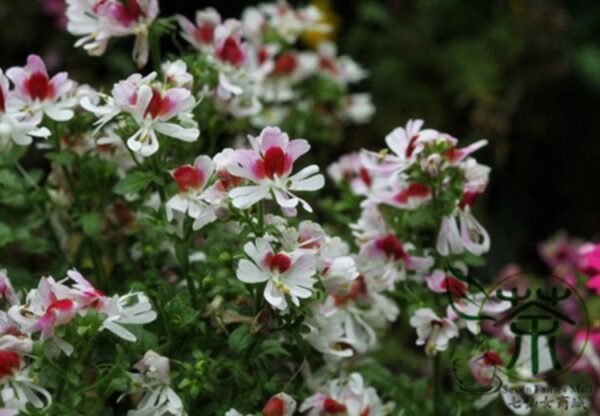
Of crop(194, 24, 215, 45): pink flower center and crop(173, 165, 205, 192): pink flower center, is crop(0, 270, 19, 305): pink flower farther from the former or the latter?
crop(194, 24, 215, 45): pink flower center

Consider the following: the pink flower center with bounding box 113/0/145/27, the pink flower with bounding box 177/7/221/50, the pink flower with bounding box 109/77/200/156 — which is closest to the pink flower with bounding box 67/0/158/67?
the pink flower center with bounding box 113/0/145/27

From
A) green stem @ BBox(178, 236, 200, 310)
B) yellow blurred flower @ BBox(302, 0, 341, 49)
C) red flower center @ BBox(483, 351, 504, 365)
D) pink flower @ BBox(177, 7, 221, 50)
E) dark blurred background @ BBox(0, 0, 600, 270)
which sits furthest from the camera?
yellow blurred flower @ BBox(302, 0, 341, 49)

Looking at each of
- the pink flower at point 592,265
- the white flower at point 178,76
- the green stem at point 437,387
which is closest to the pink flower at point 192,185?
the white flower at point 178,76

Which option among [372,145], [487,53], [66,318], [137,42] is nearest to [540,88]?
[487,53]

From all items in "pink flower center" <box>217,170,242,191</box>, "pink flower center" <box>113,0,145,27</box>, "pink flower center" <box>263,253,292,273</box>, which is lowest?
"pink flower center" <box>263,253,292,273</box>

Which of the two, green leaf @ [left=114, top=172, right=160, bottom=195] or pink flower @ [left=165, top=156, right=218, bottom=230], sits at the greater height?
pink flower @ [left=165, top=156, right=218, bottom=230]

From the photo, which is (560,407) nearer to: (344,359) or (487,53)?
(344,359)

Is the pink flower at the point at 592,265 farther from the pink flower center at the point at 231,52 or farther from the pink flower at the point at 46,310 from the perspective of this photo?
the pink flower at the point at 46,310

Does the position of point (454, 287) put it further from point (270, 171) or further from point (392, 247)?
point (270, 171)
